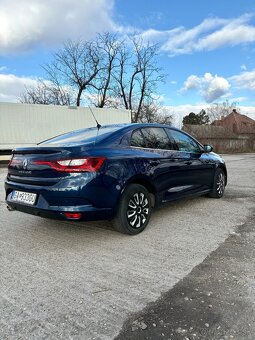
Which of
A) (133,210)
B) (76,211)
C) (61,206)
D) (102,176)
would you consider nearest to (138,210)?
(133,210)

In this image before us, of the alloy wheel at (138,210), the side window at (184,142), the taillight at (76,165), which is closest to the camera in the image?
the taillight at (76,165)

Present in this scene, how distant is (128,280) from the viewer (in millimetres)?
3143

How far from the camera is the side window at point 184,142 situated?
5.47 meters

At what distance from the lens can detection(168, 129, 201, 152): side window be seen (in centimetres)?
547

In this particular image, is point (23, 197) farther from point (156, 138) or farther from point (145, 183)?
point (156, 138)

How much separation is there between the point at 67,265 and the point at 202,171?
3.42 m

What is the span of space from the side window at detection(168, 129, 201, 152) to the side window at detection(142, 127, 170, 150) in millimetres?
225

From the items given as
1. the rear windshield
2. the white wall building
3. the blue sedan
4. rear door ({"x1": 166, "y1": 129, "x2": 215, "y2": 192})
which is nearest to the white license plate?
the blue sedan

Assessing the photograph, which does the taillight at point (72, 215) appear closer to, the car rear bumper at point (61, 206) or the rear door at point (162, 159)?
the car rear bumper at point (61, 206)

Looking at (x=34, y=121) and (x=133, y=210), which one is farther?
(x=34, y=121)

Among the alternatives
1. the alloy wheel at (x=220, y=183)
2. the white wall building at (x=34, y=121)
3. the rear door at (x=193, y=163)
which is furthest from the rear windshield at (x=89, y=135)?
the white wall building at (x=34, y=121)

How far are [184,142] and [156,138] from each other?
90 cm

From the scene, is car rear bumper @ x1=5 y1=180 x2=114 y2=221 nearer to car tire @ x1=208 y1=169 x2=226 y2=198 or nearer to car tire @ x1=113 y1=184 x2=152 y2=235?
car tire @ x1=113 y1=184 x2=152 y2=235

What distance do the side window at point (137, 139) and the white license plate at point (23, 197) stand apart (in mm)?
1536
